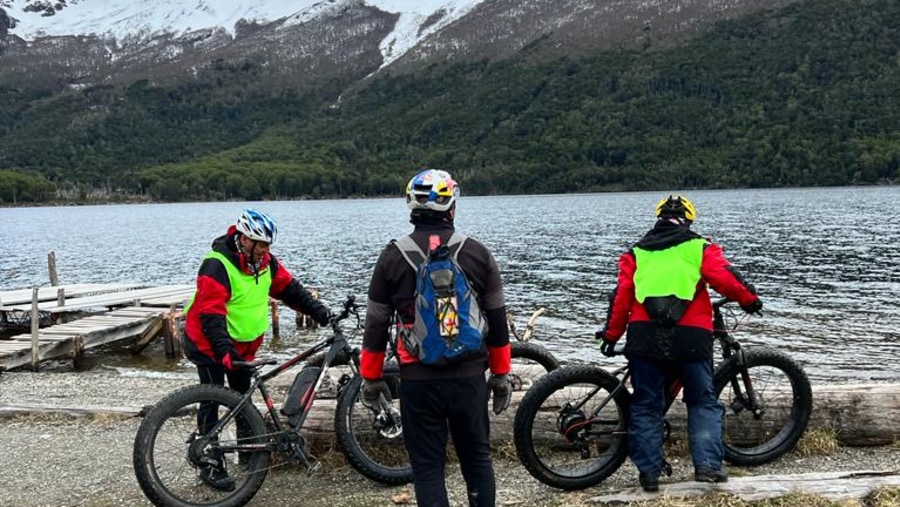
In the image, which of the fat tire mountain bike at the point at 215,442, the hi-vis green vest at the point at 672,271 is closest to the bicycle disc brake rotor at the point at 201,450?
→ the fat tire mountain bike at the point at 215,442

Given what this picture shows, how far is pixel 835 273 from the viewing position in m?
38.9

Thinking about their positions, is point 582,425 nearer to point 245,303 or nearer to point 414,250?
point 414,250

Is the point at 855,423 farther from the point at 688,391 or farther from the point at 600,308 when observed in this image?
the point at 600,308

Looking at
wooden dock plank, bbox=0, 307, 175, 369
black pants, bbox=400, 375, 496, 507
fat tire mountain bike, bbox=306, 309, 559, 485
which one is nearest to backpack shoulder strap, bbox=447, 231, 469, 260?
black pants, bbox=400, 375, 496, 507

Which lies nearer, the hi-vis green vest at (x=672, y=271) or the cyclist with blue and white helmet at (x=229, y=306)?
the hi-vis green vest at (x=672, y=271)

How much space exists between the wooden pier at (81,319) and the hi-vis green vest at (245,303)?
13218 mm

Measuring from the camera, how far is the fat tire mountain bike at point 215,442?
6398mm

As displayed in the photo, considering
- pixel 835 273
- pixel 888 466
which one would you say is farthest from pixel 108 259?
pixel 888 466

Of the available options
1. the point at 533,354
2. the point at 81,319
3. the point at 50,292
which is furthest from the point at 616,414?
the point at 50,292

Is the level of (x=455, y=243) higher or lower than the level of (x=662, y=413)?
higher

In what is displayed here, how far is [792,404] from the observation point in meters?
7.82

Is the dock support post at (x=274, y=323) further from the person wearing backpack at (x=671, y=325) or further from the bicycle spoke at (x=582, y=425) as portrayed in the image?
the person wearing backpack at (x=671, y=325)

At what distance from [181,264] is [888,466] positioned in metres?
51.6

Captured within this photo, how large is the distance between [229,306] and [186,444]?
128 cm
